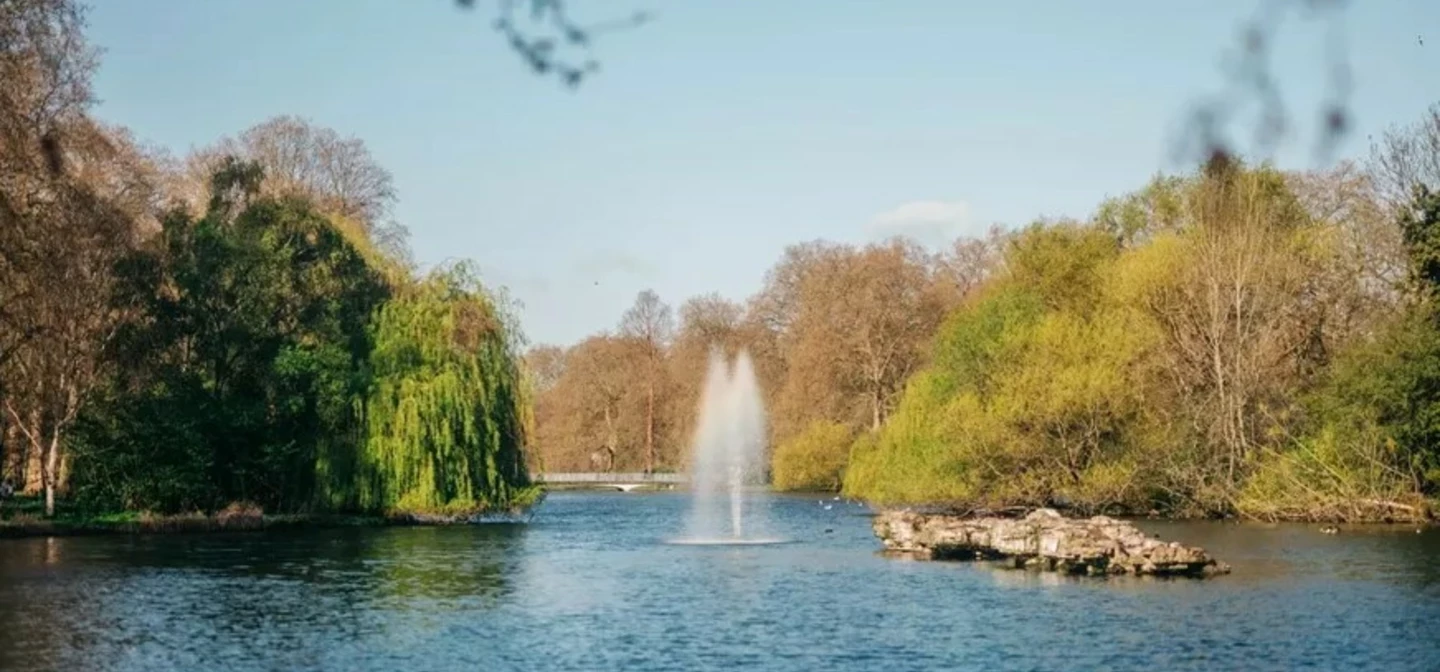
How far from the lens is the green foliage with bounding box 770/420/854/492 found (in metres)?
80.1

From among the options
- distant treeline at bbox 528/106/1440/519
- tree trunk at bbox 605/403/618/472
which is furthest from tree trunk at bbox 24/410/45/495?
tree trunk at bbox 605/403/618/472

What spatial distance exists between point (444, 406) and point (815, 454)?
1304 inches

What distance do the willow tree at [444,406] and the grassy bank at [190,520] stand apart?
47 centimetres

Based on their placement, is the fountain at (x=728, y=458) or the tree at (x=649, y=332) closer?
the fountain at (x=728, y=458)

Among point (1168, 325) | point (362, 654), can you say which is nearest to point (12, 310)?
point (362, 654)

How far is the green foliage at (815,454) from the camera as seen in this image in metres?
80.1

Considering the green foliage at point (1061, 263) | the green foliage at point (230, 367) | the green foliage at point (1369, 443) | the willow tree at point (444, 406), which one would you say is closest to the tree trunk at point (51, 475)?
the green foliage at point (230, 367)

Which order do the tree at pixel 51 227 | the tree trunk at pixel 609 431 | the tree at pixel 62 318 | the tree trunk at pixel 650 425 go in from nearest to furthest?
the tree at pixel 51 227, the tree at pixel 62 318, the tree trunk at pixel 650 425, the tree trunk at pixel 609 431

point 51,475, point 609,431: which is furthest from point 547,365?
point 51,475

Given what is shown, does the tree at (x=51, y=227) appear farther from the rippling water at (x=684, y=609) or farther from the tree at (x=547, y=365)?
the tree at (x=547, y=365)

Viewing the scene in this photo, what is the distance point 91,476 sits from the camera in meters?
49.4

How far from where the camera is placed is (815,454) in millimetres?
80375

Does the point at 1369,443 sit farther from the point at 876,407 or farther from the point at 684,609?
the point at 876,407

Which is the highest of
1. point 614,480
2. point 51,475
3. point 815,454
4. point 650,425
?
point 650,425
